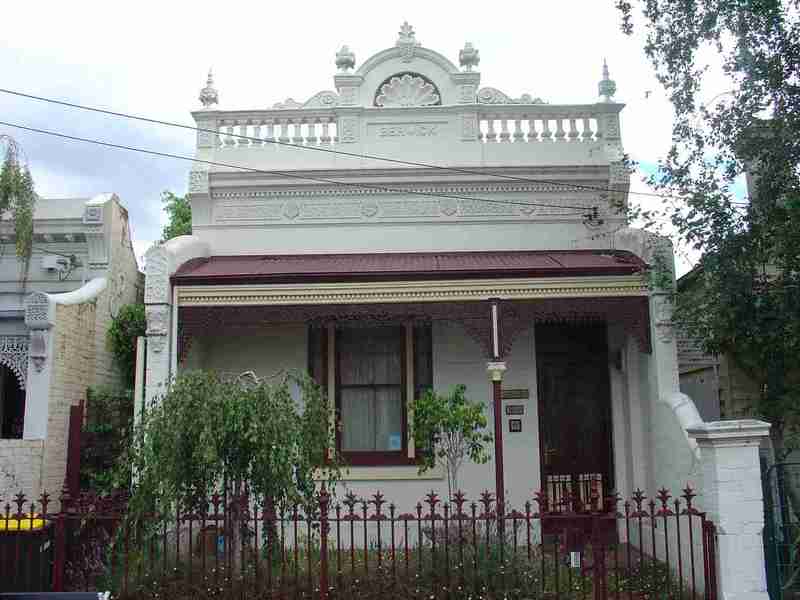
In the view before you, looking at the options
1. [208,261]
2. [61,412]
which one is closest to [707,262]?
[208,261]

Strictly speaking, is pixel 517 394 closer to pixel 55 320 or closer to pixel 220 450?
pixel 220 450

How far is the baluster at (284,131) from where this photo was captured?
10.8 m

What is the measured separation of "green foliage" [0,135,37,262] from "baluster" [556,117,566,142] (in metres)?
7.30

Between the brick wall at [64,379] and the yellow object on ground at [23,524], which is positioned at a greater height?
the brick wall at [64,379]

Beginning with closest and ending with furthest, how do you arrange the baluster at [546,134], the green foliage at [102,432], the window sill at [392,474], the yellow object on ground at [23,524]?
the yellow object on ground at [23,524] < the green foliage at [102,432] < the window sill at [392,474] < the baluster at [546,134]

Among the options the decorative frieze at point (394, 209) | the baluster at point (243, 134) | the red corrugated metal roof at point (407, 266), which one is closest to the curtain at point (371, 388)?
the red corrugated metal roof at point (407, 266)

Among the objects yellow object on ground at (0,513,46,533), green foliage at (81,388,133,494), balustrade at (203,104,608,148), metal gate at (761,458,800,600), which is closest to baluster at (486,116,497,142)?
balustrade at (203,104,608,148)

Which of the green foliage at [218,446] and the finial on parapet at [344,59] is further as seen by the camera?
the finial on parapet at [344,59]

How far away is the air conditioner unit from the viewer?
10.8 meters

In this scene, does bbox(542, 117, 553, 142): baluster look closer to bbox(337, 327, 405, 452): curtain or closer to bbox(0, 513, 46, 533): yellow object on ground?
bbox(337, 327, 405, 452): curtain

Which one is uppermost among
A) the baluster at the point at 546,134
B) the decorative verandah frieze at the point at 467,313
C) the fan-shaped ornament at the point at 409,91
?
the fan-shaped ornament at the point at 409,91

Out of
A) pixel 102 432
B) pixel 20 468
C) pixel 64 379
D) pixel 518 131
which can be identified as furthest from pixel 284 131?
pixel 20 468

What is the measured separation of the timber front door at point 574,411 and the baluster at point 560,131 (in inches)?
108

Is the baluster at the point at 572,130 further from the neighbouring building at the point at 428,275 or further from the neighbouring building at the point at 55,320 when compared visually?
the neighbouring building at the point at 55,320
